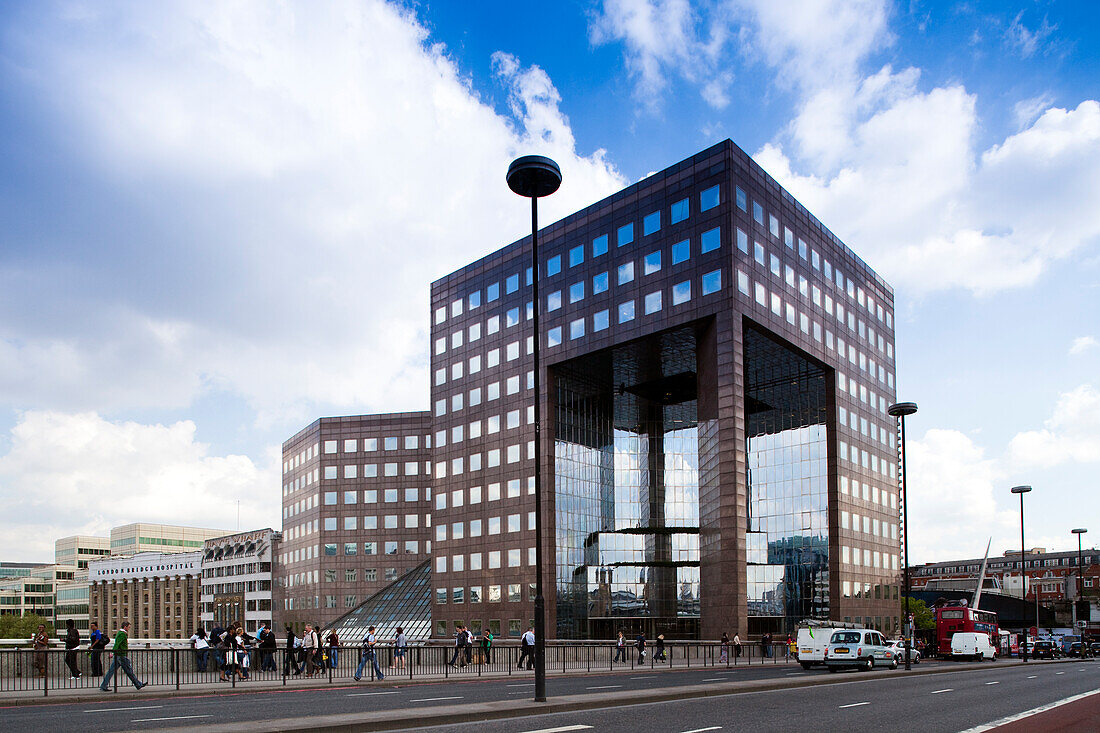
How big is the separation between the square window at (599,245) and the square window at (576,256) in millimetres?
1401

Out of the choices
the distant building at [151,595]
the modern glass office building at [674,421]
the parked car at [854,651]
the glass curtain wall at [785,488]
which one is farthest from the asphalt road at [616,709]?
the distant building at [151,595]

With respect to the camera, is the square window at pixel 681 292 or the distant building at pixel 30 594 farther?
the distant building at pixel 30 594

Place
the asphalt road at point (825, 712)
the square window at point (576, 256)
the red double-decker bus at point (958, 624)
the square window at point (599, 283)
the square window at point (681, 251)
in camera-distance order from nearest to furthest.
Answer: the asphalt road at point (825, 712) < the red double-decker bus at point (958, 624) < the square window at point (681, 251) < the square window at point (599, 283) < the square window at point (576, 256)

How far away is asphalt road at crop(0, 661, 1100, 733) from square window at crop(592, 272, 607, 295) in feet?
152

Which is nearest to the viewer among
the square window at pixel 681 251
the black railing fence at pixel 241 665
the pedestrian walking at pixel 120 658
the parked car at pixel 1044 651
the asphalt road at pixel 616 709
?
the asphalt road at pixel 616 709

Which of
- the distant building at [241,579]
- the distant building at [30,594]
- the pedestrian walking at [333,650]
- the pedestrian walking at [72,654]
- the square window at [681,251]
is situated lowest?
the distant building at [30,594]

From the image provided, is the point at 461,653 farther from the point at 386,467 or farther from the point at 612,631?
the point at 386,467

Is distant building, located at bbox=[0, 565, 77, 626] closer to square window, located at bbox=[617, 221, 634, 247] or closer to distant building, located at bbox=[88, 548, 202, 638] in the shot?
distant building, located at bbox=[88, 548, 202, 638]

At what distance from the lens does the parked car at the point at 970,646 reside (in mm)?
62938

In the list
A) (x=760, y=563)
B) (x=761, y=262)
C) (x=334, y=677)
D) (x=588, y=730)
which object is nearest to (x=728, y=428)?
(x=761, y=262)

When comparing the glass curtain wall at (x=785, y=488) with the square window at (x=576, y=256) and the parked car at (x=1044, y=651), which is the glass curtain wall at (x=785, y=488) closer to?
the square window at (x=576, y=256)

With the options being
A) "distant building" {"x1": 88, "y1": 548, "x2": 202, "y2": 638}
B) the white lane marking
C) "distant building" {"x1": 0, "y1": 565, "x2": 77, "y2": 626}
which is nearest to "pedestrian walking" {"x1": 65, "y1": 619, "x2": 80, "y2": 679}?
the white lane marking

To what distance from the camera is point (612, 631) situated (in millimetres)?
77500

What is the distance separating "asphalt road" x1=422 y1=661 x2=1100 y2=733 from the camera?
55.7 feet
